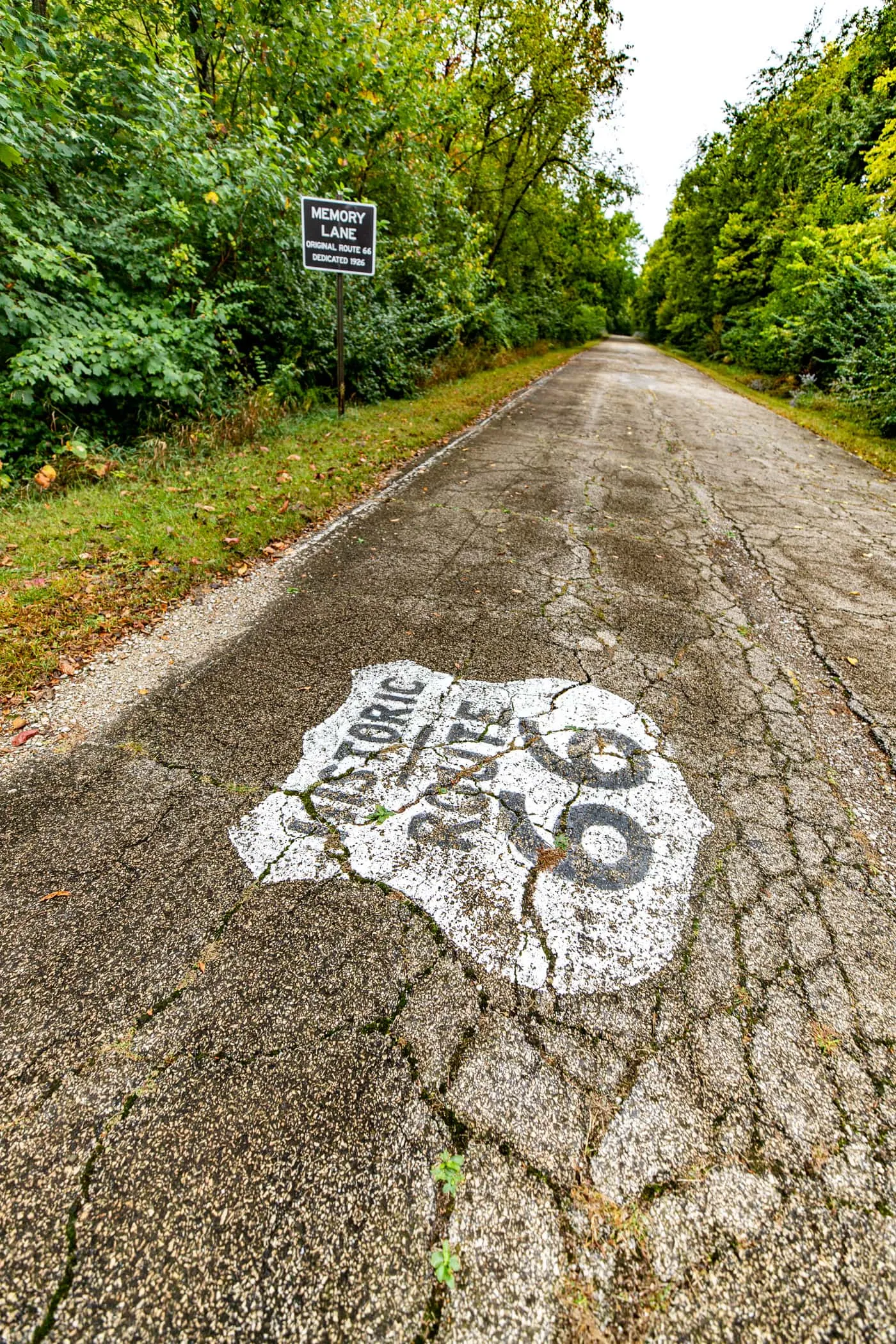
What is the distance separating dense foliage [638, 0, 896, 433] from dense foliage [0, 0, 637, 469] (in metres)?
7.48

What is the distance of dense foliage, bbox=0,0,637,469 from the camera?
4.46 meters

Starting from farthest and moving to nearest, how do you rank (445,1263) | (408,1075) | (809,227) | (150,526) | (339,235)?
(809,227)
(339,235)
(150,526)
(408,1075)
(445,1263)

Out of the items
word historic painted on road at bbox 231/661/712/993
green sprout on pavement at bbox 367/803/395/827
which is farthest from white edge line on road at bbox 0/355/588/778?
green sprout on pavement at bbox 367/803/395/827

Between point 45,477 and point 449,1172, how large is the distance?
5.30 metres

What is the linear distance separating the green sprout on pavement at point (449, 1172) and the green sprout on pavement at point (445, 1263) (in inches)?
3.3

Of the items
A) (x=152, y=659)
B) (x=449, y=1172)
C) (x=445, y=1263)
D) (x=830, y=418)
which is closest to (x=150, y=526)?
(x=152, y=659)

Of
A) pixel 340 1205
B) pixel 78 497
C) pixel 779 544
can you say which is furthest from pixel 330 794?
pixel 779 544

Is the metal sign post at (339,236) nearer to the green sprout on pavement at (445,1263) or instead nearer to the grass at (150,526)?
the grass at (150,526)

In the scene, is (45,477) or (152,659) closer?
(152,659)

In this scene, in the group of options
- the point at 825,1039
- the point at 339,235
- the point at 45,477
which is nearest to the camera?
the point at 825,1039

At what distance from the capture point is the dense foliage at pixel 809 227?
10.6m

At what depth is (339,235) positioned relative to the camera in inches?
237

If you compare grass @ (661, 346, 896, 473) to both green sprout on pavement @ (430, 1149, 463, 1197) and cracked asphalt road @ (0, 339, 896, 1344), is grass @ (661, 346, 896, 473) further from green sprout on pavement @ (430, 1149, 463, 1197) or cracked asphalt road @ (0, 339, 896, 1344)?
green sprout on pavement @ (430, 1149, 463, 1197)

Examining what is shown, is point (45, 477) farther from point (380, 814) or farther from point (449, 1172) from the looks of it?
point (449, 1172)
